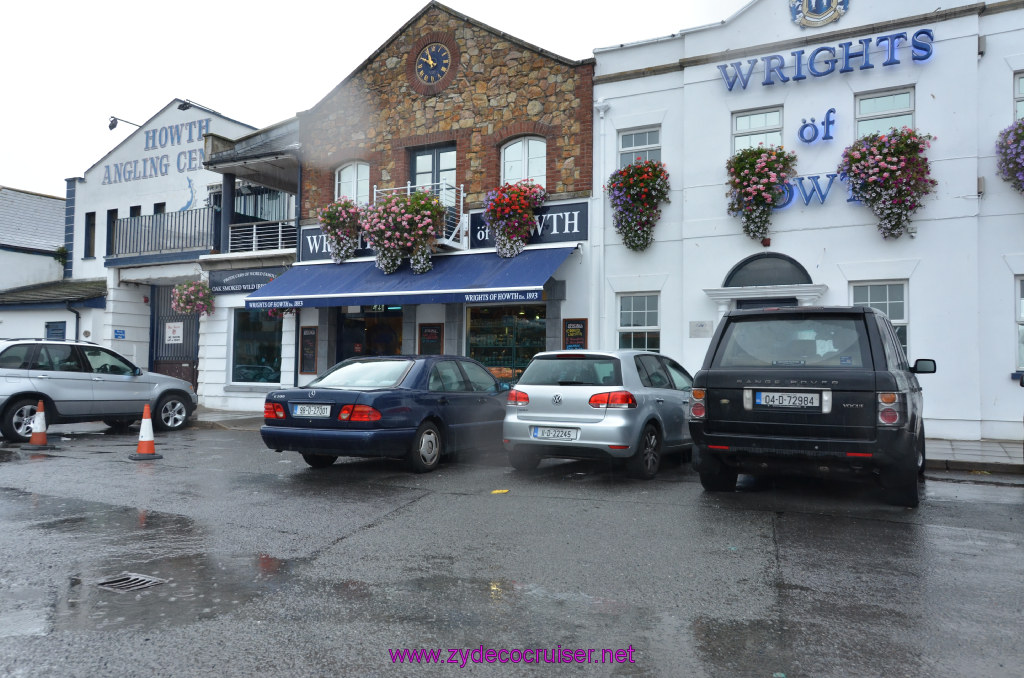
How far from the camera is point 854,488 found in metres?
7.99

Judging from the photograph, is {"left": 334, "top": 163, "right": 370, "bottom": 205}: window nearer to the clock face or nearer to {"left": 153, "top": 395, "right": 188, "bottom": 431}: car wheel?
the clock face

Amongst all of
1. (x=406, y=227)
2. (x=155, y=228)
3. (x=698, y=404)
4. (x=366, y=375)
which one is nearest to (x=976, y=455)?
(x=698, y=404)

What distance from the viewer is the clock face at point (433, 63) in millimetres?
17484

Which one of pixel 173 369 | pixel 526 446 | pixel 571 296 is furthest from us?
pixel 173 369

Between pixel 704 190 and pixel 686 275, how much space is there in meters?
1.67

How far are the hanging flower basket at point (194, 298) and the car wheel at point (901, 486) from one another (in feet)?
57.6

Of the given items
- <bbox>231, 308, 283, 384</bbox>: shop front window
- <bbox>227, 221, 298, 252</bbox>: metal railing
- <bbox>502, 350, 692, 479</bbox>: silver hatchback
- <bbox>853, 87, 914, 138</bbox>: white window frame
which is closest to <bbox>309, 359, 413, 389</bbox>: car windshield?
<bbox>502, 350, 692, 479</bbox>: silver hatchback

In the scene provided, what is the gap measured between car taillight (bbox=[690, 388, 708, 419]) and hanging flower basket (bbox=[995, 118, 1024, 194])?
320 inches

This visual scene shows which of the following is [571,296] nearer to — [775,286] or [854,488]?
[775,286]

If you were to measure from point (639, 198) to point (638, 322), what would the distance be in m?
2.48

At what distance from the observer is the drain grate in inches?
176

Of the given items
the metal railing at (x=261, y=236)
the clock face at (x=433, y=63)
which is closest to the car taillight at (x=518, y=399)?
the clock face at (x=433, y=63)

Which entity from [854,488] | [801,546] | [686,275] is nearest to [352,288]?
[686,275]

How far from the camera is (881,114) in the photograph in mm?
13023
